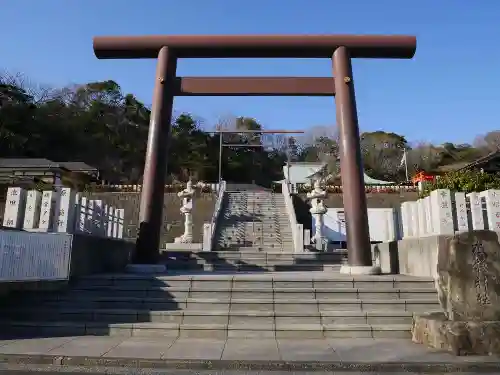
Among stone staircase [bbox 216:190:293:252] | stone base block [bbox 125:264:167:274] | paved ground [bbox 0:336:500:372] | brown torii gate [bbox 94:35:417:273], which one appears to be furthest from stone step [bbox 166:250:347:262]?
paved ground [bbox 0:336:500:372]

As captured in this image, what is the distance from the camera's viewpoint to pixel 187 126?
50000mm

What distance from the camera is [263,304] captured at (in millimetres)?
6746

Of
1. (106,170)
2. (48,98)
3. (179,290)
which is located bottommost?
(179,290)

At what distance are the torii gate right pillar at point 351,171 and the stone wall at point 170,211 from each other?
45.5 feet

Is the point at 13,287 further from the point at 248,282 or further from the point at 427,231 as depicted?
the point at 427,231

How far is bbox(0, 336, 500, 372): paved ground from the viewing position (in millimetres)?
4672

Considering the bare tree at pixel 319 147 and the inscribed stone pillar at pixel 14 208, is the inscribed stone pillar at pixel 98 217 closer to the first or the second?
the inscribed stone pillar at pixel 14 208

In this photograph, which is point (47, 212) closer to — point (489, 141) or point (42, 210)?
point (42, 210)

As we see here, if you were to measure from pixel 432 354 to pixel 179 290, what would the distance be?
168 inches

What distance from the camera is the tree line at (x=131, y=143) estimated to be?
3978 centimetres

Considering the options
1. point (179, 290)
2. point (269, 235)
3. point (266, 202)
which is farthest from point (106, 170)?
point (179, 290)

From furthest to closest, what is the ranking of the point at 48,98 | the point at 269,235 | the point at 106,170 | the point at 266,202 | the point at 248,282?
the point at 48,98, the point at 106,170, the point at 266,202, the point at 269,235, the point at 248,282

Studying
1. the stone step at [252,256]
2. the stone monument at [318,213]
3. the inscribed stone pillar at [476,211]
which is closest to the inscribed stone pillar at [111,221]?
the stone step at [252,256]

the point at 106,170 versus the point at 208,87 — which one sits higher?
the point at 106,170
